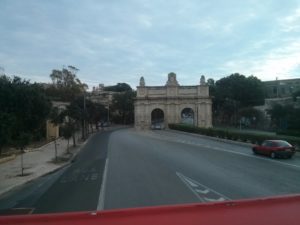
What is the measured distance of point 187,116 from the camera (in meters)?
112

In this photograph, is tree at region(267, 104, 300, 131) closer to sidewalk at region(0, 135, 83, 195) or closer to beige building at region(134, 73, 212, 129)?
beige building at region(134, 73, 212, 129)

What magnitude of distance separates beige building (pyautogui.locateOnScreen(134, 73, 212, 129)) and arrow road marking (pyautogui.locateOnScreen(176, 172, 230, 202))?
262ft

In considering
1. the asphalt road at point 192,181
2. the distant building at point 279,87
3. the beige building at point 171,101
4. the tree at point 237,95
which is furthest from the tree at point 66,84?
the asphalt road at point 192,181

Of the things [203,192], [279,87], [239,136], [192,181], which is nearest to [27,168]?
[192,181]

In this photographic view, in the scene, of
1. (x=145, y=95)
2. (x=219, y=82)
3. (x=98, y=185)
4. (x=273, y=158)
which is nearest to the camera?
(x=98, y=185)

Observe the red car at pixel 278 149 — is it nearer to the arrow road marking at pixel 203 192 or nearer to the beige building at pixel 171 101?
the arrow road marking at pixel 203 192

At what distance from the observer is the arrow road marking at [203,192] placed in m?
13.2

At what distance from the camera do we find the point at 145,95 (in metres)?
100

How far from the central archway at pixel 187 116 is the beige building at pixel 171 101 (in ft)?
5.76

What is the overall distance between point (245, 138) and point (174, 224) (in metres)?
42.2

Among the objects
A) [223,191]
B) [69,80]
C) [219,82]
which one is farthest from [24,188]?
[219,82]

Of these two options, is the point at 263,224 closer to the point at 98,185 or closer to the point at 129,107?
the point at 98,185

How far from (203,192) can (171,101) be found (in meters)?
84.1

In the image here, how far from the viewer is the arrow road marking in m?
13.2
